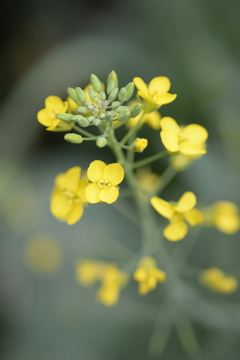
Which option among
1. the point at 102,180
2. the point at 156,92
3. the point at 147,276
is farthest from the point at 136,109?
the point at 147,276

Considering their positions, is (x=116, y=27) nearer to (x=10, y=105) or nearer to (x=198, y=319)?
(x=10, y=105)

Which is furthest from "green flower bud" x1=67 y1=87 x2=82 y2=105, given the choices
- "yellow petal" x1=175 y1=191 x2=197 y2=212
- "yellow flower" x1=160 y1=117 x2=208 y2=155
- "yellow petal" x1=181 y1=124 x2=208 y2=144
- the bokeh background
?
the bokeh background

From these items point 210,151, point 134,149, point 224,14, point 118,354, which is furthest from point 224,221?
point 224,14

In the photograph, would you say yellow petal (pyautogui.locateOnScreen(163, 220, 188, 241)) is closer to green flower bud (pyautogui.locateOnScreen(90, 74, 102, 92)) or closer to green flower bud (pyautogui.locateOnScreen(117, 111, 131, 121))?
green flower bud (pyautogui.locateOnScreen(117, 111, 131, 121))

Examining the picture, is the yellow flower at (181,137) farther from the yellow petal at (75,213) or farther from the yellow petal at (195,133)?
the yellow petal at (75,213)

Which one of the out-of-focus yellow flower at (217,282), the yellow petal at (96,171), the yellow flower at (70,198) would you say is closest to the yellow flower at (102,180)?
the yellow petal at (96,171)

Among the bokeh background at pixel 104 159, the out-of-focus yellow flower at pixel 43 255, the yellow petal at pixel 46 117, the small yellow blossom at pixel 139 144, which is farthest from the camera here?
the out-of-focus yellow flower at pixel 43 255
